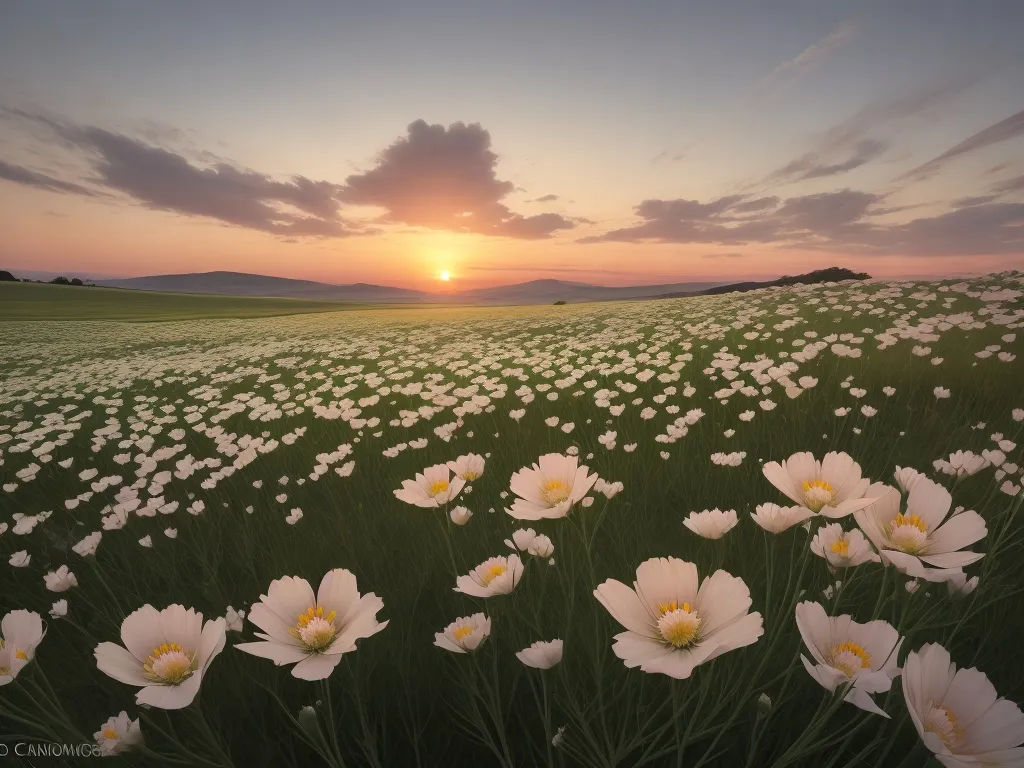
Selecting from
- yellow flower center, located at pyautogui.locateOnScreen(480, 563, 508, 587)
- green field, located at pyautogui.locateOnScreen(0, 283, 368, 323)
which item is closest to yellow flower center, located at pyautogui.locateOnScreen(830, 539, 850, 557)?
yellow flower center, located at pyautogui.locateOnScreen(480, 563, 508, 587)

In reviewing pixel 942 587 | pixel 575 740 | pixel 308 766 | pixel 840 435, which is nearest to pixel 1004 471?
pixel 942 587

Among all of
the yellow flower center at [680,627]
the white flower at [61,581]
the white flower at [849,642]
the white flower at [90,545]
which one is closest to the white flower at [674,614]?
the yellow flower center at [680,627]

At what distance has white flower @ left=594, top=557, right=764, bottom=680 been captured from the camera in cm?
75

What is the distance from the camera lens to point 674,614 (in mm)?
849

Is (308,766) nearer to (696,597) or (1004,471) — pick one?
(696,597)

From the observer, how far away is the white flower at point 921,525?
91 cm

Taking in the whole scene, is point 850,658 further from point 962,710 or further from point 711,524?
point 711,524

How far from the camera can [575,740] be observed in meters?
1.17

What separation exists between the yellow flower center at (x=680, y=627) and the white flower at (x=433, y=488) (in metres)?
0.61

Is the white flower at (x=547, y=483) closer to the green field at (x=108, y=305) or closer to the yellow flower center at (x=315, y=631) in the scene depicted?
the yellow flower center at (x=315, y=631)

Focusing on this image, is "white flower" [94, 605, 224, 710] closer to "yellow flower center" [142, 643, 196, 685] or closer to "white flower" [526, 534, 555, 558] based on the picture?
"yellow flower center" [142, 643, 196, 685]

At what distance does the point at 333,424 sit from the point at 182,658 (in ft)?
13.0

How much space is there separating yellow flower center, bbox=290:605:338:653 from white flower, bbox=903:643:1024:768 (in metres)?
0.96

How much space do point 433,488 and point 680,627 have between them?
765 millimetres
